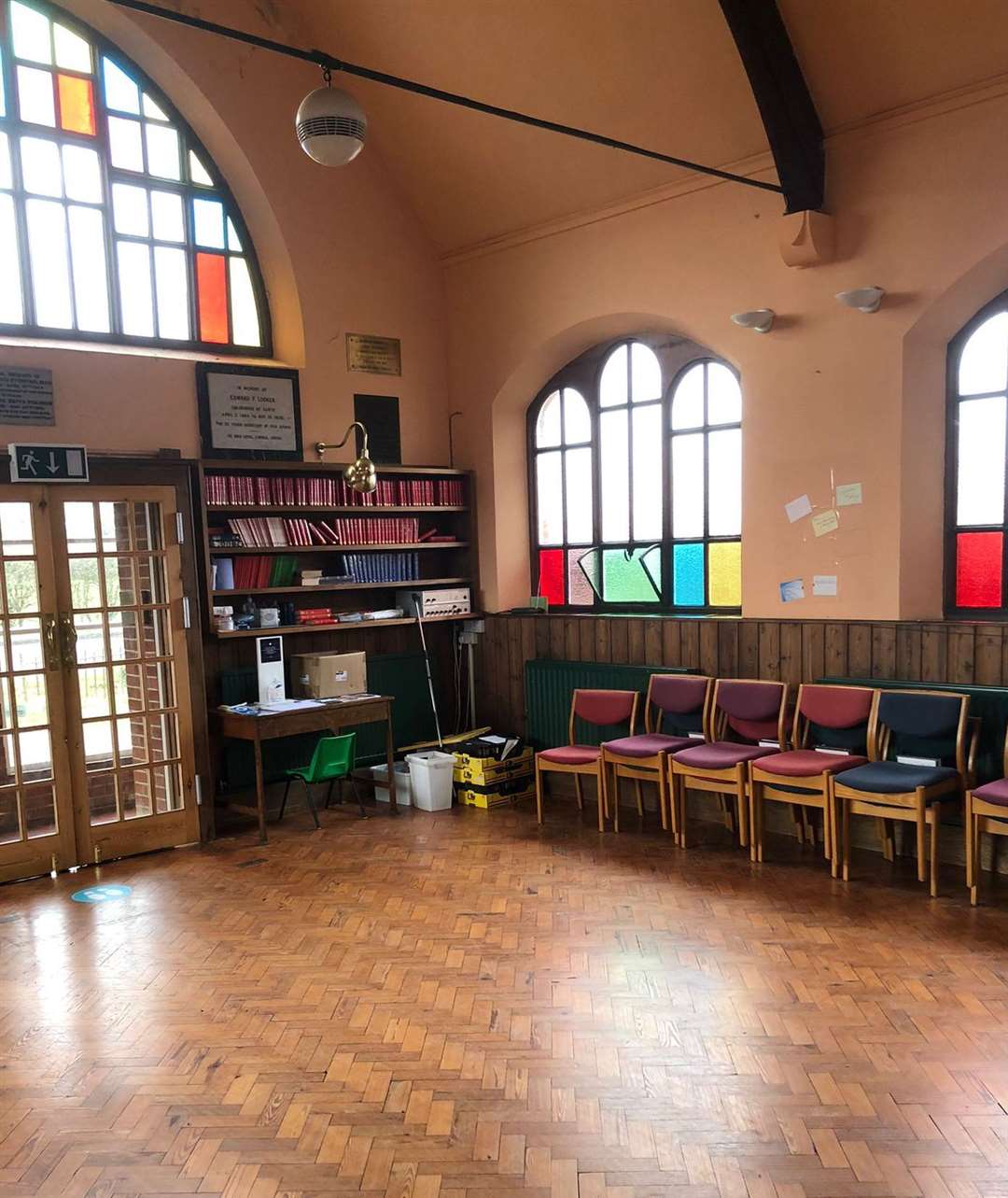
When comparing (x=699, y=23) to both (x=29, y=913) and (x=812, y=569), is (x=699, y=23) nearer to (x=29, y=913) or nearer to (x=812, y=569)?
(x=812, y=569)

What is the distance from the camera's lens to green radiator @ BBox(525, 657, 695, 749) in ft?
23.6

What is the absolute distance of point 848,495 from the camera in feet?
20.3

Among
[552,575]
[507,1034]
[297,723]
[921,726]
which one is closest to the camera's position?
[507,1034]

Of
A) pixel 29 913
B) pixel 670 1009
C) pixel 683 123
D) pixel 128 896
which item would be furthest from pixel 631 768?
pixel 683 123

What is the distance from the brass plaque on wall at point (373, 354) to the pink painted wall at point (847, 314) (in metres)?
1.45

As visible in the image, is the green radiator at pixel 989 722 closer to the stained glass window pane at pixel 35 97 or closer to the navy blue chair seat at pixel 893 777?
the navy blue chair seat at pixel 893 777

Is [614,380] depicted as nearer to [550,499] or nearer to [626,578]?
[550,499]

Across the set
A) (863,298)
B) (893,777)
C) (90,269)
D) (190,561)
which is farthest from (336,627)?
(863,298)

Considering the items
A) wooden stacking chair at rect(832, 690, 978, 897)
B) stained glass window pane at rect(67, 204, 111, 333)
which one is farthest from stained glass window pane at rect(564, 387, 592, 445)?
stained glass window pane at rect(67, 204, 111, 333)

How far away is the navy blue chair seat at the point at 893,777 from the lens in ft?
17.2

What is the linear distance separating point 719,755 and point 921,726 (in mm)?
1164

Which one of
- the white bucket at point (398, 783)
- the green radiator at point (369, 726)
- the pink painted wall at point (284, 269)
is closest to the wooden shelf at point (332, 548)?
the pink painted wall at point (284, 269)

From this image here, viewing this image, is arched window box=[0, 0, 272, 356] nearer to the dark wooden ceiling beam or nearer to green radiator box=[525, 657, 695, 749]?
green radiator box=[525, 657, 695, 749]

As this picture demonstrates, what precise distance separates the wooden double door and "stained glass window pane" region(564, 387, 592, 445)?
327cm
